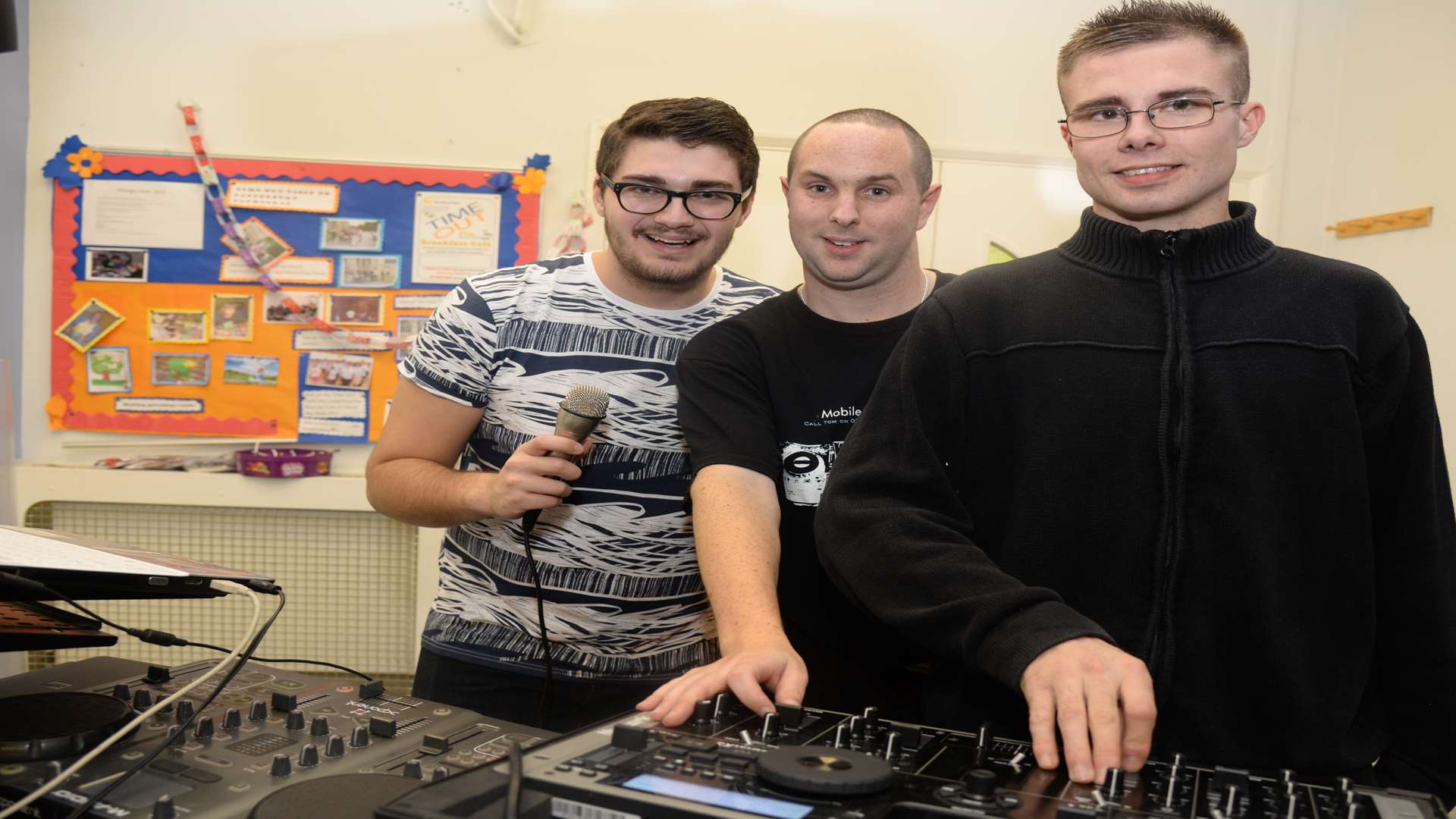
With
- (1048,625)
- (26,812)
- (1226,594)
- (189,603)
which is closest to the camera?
(26,812)

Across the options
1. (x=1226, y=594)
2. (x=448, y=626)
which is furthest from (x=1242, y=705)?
(x=448, y=626)

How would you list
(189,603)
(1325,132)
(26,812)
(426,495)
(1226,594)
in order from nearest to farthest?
1. (26,812)
2. (1226,594)
3. (426,495)
4. (1325,132)
5. (189,603)

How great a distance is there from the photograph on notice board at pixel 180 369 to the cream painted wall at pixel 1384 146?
3342mm

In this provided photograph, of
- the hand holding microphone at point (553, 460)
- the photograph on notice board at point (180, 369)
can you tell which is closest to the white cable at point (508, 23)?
the photograph on notice board at point (180, 369)

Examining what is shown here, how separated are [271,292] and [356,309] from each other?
264mm

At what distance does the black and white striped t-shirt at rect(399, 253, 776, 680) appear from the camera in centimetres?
162

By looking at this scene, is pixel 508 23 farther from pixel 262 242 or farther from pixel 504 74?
pixel 262 242

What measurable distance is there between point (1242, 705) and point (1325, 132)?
2.77m

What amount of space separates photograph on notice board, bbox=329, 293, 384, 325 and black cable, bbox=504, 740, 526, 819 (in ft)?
9.47

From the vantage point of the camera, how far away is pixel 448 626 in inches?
65.0

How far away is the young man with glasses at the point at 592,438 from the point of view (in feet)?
5.29

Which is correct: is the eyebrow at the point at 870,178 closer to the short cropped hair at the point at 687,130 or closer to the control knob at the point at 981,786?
the short cropped hair at the point at 687,130

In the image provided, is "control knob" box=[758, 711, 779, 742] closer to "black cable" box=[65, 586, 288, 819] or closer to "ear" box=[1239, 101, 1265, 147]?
"black cable" box=[65, 586, 288, 819]

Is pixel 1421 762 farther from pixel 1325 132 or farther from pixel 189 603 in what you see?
pixel 189 603
